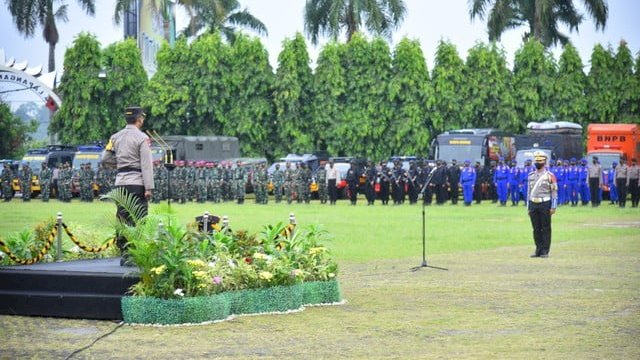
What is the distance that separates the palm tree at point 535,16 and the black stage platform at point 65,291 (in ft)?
160

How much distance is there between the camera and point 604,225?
30.7 meters

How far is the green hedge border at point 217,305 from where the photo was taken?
1235 cm

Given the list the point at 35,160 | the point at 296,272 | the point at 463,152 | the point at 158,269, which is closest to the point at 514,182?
the point at 463,152

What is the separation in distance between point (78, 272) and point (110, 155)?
5.99ft

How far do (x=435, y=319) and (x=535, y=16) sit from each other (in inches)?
1988

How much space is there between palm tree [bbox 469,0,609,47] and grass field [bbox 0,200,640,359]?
124 feet

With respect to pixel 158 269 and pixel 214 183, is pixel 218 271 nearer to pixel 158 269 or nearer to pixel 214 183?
pixel 158 269

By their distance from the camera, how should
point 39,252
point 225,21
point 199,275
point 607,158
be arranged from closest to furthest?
point 199,275 → point 39,252 → point 607,158 → point 225,21

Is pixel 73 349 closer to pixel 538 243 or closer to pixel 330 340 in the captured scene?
pixel 330 340

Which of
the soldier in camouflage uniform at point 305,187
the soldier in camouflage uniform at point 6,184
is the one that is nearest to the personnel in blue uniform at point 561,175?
the soldier in camouflage uniform at point 305,187

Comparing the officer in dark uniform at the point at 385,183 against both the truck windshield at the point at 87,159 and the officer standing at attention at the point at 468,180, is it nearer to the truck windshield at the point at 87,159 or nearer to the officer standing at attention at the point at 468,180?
the officer standing at attention at the point at 468,180

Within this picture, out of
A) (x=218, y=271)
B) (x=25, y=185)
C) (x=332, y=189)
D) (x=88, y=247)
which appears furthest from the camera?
(x=25, y=185)

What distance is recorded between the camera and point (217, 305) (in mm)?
12602

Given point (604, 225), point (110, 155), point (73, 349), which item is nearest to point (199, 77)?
point (604, 225)
